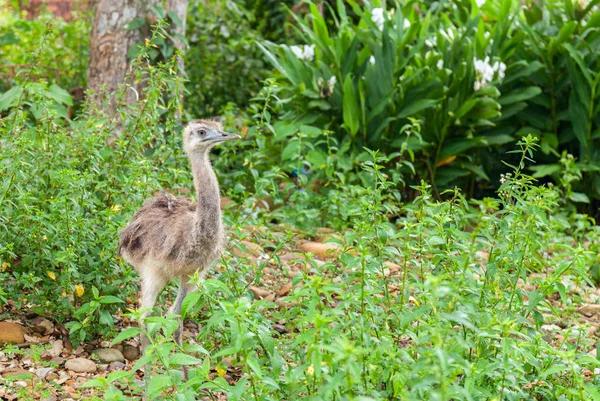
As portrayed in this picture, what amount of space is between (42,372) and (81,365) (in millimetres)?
206

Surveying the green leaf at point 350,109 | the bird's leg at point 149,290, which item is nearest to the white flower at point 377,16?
the green leaf at point 350,109

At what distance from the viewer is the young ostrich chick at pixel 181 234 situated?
470 centimetres

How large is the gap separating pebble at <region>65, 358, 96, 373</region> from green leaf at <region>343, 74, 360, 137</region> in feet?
13.1

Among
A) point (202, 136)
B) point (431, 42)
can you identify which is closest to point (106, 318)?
point (202, 136)

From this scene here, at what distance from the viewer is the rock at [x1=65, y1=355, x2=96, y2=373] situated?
4.82 metres

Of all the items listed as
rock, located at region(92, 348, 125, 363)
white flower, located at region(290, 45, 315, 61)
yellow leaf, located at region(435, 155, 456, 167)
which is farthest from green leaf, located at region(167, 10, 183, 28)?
rock, located at region(92, 348, 125, 363)

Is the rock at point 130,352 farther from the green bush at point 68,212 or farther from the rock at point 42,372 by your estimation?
the rock at point 42,372

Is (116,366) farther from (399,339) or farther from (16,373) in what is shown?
(399,339)

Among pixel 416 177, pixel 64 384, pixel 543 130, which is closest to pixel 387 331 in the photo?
pixel 64 384

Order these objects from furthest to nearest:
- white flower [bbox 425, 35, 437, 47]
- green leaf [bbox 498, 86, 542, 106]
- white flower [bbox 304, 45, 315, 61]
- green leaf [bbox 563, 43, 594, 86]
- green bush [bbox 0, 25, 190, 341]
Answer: white flower [bbox 304, 45, 315, 61]
white flower [bbox 425, 35, 437, 47]
green leaf [bbox 498, 86, 542, 106]
green leaf [bbox 563, 43, 594, 86]
green bush [bbox 0, 25, 190, 341]

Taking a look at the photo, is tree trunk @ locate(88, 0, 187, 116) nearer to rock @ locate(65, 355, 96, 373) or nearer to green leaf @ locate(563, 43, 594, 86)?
green leaf @ locate(563, 43, 594, 86)

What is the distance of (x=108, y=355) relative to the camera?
500 cm

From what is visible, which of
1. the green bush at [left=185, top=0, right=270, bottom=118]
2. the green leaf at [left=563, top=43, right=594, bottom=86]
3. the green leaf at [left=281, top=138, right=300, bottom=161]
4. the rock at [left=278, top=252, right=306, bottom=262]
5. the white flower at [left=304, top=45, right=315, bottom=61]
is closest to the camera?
the rock at [left=278, top=252, right=306, bottom=262]

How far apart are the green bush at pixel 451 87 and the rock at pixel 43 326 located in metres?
3.24
